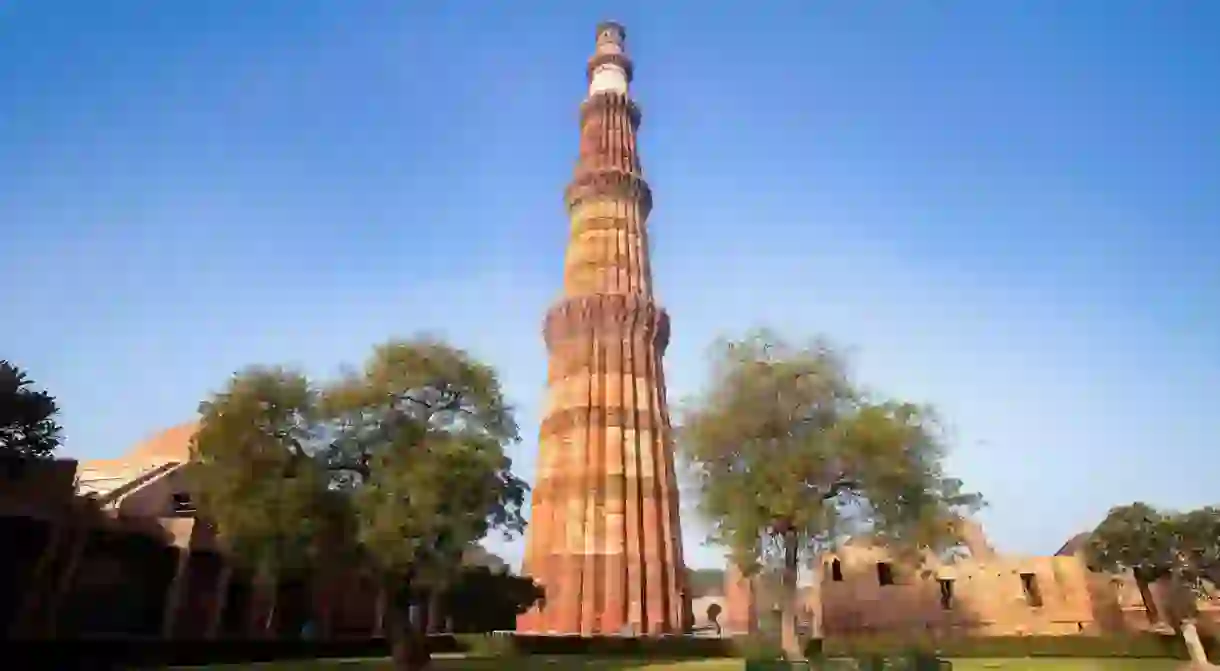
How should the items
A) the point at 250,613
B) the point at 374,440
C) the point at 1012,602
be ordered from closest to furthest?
the point at 374,440
the point at 250,613
the point at 1012,602

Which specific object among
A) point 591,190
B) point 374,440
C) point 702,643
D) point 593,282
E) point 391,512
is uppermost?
point 591,190

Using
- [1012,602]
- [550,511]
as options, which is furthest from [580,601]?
[1012,602]

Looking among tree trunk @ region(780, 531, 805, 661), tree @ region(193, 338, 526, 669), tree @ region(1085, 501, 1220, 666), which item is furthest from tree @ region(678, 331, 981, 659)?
tree @ region(1085, 501, 1220, 666)

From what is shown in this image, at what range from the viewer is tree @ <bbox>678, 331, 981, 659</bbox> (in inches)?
1163

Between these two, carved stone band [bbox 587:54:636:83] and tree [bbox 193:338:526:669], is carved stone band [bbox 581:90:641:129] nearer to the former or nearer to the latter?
carved stone band [bbox 587:54:636:83]

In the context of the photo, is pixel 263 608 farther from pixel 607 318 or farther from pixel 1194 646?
pixel 1194 646

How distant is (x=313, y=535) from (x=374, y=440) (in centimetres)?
339

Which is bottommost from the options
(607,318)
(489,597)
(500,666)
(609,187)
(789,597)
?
(500,666)

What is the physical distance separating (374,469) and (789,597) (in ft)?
49.4

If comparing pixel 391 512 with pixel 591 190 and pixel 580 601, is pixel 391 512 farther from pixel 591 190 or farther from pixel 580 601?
pixel 591 190

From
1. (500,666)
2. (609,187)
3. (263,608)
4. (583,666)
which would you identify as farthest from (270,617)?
(609,187)

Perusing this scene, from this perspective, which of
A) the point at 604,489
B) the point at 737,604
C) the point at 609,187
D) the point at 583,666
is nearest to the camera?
the point at 583,666

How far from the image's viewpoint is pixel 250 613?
38219 mm

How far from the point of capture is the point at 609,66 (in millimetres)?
64688
